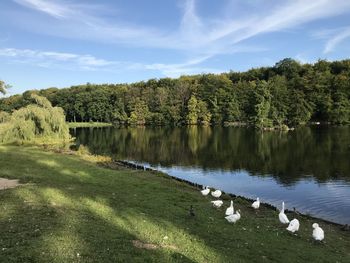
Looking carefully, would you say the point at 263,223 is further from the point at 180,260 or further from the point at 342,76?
the point at 342,76

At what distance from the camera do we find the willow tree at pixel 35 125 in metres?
62.0

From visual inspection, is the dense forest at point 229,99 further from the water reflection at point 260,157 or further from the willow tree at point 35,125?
the willow tree at point 35,125

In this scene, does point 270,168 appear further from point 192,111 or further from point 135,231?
point 192,111

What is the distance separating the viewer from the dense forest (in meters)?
131

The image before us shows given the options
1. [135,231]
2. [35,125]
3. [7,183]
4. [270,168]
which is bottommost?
[270,168]

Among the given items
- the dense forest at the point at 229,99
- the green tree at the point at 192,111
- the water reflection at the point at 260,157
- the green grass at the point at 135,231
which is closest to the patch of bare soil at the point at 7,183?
the green grass at the point at 135,231

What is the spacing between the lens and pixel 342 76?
13400cm

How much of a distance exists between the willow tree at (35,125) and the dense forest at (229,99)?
234ft

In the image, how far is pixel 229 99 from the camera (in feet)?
485

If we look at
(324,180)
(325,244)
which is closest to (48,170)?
(325,244)

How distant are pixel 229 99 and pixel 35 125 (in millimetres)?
93127

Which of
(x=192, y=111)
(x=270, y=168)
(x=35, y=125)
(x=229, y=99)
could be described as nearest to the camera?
(x=270, y=168)

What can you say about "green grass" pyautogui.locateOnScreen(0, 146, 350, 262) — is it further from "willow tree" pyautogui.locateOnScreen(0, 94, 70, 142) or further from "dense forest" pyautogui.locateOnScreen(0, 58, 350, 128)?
"dense forest" pyautogui.locateOnScreen(0, 58, 350, 128)

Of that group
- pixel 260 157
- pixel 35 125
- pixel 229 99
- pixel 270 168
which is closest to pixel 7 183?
pixel 270 168
